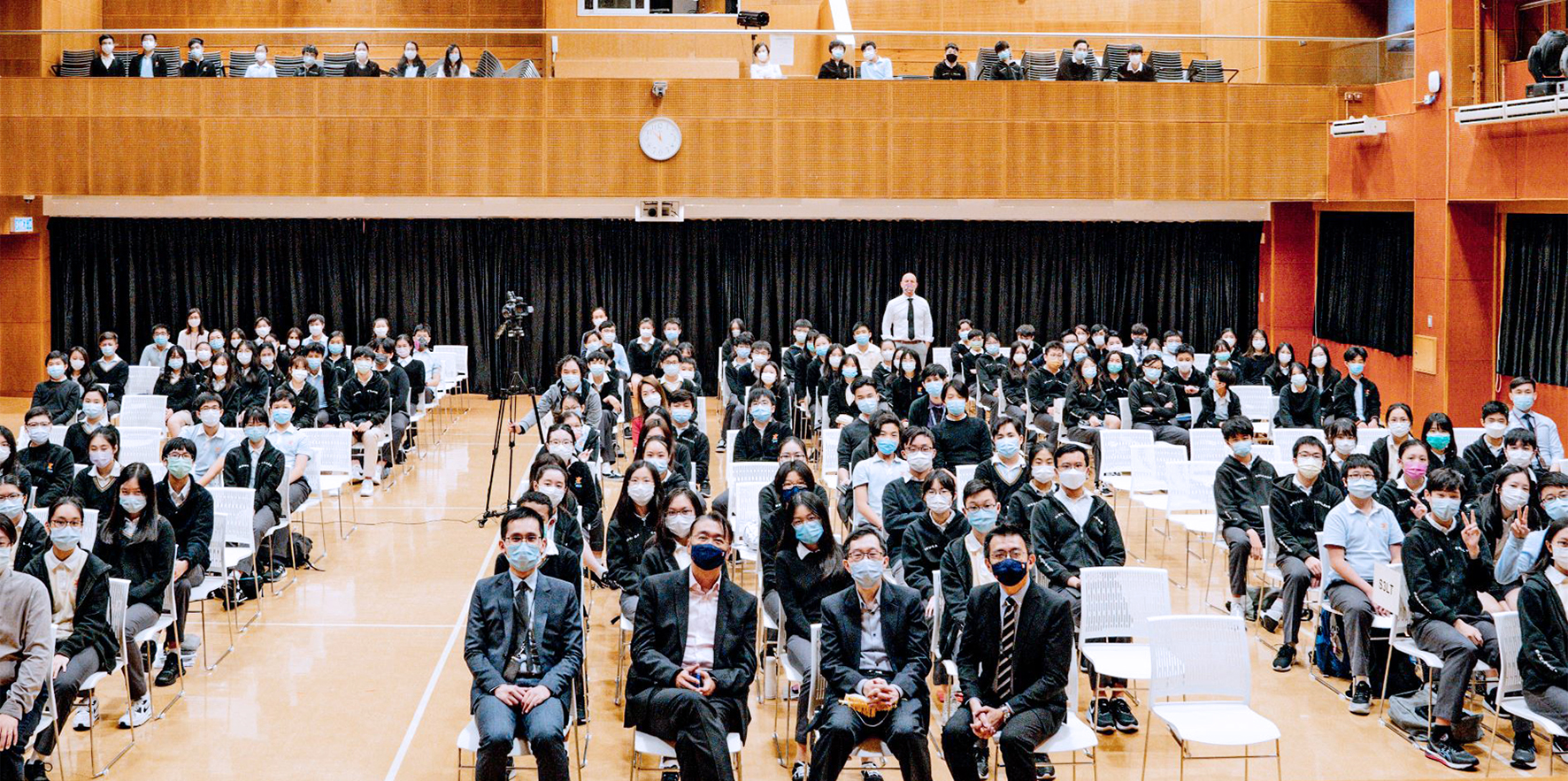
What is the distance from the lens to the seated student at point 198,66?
16938 millimetres

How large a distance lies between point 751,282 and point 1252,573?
1020 cm

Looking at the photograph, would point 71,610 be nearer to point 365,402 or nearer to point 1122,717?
point 1122,717

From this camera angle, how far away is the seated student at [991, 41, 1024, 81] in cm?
1694

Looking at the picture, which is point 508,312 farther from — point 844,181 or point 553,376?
point 553,376

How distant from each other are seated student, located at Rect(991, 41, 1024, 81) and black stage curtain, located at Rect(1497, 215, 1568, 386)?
18.0 ft

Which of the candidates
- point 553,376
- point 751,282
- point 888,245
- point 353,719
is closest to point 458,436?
point 553,376

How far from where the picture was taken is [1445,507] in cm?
736

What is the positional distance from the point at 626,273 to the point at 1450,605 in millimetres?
13375

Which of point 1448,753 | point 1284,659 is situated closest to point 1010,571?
point 1448,753

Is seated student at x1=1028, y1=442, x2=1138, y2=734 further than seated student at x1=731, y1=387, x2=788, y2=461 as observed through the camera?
No

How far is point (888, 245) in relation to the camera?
19.3 metres

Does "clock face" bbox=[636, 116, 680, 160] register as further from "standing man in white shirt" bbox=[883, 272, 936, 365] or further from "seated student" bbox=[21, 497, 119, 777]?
"seated student" bbox=[21, 497, 119, 777]

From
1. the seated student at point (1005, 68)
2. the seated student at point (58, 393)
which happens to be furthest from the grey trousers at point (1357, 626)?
the seated student at point (58, 393)

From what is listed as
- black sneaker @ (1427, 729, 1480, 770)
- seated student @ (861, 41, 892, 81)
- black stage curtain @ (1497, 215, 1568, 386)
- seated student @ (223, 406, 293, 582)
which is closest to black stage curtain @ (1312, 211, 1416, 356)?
black stage curtain @ (1497, 215, 1568, 386)
